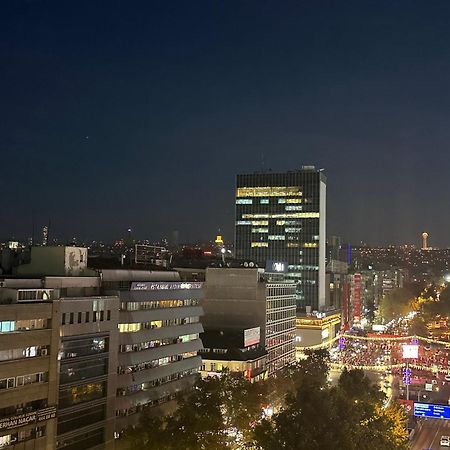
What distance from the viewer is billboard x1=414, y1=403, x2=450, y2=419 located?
252 feet

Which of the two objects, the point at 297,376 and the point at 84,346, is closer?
the point at 84,346

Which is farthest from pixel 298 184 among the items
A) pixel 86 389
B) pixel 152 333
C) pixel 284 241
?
pixel 86 389

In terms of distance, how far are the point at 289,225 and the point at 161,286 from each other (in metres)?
108

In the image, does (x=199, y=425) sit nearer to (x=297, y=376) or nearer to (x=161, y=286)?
(x=161, y=286)

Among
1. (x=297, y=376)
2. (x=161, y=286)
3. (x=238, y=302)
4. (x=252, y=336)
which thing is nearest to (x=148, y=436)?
(x=161, y=286)

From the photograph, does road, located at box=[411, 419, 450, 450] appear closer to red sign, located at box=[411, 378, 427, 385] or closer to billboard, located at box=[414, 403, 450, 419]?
billboard, located at box=[414, 403, 450, 419]

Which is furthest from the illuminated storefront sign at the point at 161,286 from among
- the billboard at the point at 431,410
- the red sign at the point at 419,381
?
the red sign at the point at 419,381

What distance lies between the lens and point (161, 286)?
67.8 metres

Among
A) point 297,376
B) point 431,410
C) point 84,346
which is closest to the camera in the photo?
point 84,346

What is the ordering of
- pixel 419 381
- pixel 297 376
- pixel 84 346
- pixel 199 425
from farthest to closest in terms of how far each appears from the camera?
1. pixel 419 381
2. pixel 297 376
3. pixel 84 346
4. pixel 199 425

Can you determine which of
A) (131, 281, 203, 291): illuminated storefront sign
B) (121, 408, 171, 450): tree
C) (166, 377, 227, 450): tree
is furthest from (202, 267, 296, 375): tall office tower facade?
(121, 408, 171, 450): tree

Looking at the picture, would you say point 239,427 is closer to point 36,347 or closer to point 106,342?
point 106,342

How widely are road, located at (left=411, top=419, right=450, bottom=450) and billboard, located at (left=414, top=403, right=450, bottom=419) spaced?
17.7 ft

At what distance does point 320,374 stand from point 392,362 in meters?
61.4
